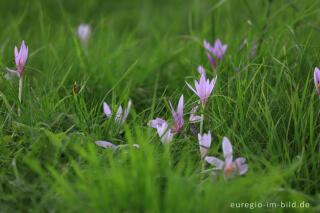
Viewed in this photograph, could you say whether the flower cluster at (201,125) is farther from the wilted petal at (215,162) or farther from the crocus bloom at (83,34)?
the crocus bloom at (83,34)

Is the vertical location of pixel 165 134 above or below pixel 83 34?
below

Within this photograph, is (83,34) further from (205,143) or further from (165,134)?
(205,143)

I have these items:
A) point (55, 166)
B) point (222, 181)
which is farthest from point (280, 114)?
point (55, 166)

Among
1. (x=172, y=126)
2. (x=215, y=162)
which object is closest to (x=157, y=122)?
(x=172, y=126)

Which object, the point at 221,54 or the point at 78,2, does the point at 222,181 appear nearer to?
the point at 221,54

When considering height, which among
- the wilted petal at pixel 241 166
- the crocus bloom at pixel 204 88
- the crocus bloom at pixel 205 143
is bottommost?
the wilted petal at pixel 241 166

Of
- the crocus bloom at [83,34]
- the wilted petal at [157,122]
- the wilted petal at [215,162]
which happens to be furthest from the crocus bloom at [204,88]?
the crocus bloom at [83,34]

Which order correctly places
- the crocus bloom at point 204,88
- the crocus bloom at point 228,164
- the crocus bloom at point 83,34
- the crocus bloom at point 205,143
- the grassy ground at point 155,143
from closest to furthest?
the grassy ground at point 155,143 → the crocus bloom at point 228,164 → the crocus bloom at point 205,143 → the crocus bloom at point 204,88 → the crocus bloom at point 83,34
